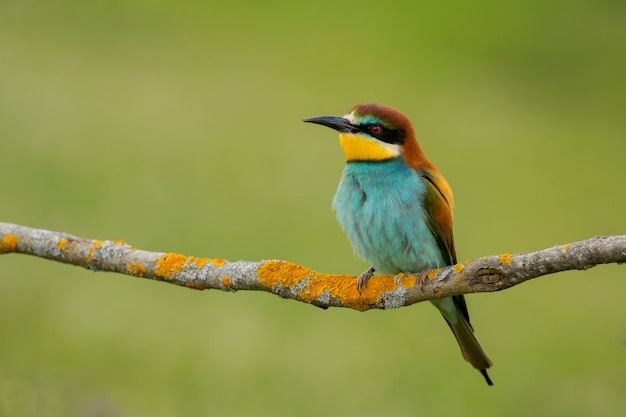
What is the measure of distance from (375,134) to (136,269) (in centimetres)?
83

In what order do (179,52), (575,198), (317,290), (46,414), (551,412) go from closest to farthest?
(317,290)
(46,414)
(551,412)
(575,198)
(179,52)

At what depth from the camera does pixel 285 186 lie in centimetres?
526

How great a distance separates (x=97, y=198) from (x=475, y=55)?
3722mm

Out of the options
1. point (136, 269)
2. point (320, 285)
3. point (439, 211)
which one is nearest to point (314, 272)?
point (320, 285)

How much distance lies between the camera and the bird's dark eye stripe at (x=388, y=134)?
2656 millimetres

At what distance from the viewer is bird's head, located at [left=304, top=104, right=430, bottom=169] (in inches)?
105

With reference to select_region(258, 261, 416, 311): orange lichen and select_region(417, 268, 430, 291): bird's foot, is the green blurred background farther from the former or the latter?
select_region(258, 261, 416, 311): orange lichen

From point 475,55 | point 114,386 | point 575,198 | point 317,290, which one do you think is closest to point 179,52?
point 475,55

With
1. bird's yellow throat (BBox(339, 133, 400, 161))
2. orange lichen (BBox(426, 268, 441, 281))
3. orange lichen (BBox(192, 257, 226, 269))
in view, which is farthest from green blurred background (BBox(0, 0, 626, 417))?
bird's yellow throat (BBox(339, 133, 400, 161))

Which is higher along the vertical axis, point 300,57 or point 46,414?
point 300,57

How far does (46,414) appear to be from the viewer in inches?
98.3

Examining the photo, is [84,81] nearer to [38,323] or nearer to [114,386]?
[38,323]

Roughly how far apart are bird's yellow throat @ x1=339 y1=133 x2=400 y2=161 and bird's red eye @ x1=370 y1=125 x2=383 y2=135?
2cm

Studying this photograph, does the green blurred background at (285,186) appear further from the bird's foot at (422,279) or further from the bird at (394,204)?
the bird at (394,204)
